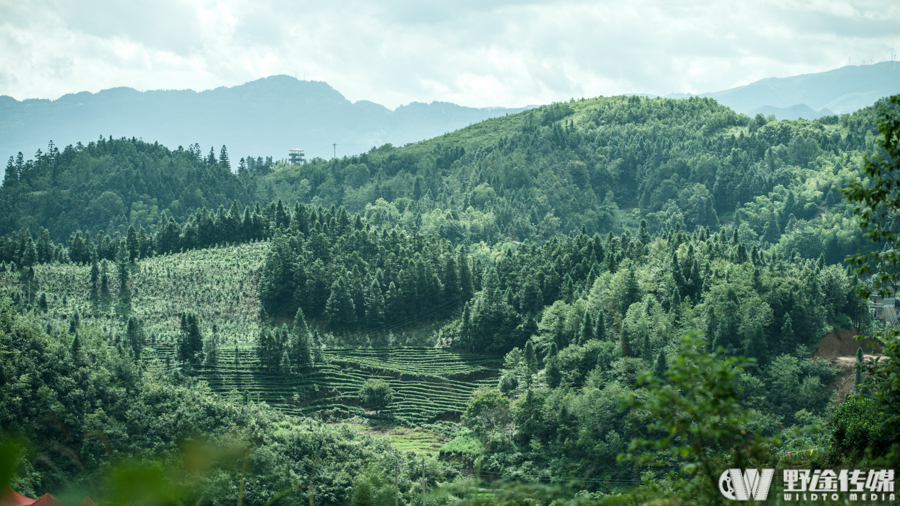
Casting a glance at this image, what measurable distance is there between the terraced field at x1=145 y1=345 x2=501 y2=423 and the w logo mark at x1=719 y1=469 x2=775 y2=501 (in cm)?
6913

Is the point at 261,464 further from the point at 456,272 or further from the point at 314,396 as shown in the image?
the point at 456,272

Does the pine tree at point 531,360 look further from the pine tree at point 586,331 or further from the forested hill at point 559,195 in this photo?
the forested hill at point 559,195

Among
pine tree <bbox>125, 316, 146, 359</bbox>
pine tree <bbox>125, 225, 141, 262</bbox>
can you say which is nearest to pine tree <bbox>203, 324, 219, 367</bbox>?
pine tree <bbox>125, 316, 146, 359</bbox>

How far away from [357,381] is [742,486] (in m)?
75.9

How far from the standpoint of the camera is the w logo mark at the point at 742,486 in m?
11.8

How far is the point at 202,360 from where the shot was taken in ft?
274

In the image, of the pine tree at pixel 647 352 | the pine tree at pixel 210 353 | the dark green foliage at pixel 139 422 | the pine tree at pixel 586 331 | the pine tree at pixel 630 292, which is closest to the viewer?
the dark green foliage at pixel 139 422

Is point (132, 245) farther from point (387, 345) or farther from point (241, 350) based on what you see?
point (387, 345)

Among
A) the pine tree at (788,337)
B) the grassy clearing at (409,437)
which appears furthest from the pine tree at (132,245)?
the pine tree at (788,337)

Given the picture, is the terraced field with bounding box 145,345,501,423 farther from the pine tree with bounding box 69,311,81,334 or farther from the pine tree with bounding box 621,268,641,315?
the pine tree with bounding box 621,268,641,315

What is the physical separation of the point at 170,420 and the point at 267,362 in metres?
19.6

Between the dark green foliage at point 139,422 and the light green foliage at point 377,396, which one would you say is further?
the light green foliage at point 377,396

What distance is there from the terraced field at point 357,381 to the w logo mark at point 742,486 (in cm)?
6913

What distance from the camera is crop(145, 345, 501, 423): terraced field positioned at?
81.0m
